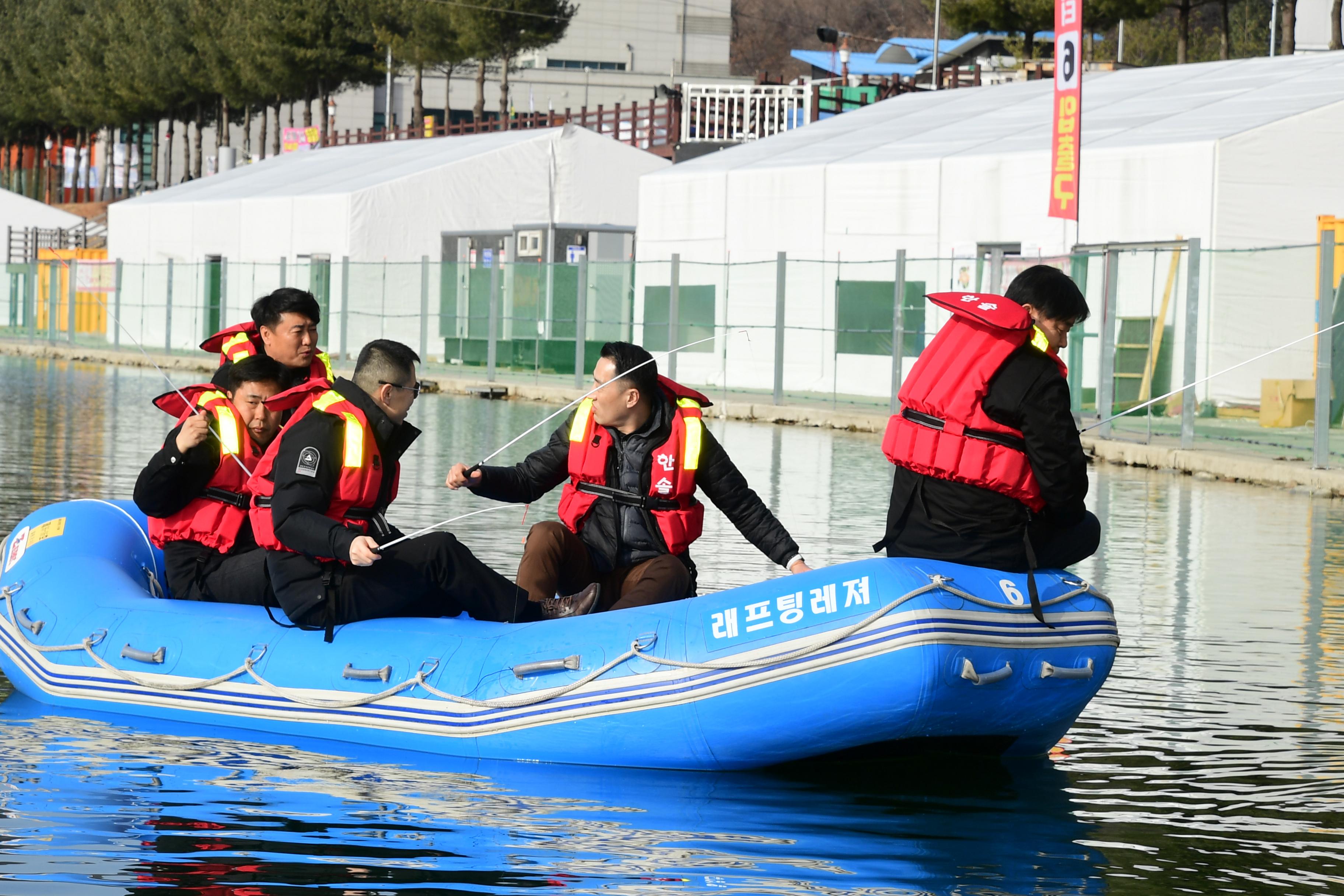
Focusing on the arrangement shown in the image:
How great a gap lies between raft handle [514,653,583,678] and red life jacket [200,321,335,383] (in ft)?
6.75

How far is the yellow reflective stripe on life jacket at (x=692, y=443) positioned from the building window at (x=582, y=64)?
264 feet

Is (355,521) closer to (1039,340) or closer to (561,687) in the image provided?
(561,687)

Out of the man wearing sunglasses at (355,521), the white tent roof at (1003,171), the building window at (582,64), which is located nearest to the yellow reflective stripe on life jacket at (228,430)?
the man wearing sunglasses at (355,521)

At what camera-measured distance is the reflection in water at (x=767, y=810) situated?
18.5 feet

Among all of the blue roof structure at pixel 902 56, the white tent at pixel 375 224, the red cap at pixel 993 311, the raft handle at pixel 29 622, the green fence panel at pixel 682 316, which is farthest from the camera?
the blue roof structure at pixel 902 56

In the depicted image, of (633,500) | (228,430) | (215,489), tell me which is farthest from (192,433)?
(633,500)

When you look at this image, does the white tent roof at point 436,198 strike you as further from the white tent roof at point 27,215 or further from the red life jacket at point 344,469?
the red life jacket at point 344,469

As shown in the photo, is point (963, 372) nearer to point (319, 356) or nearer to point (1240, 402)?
point (319, 356)

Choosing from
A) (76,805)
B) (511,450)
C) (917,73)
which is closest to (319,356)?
(76,805)

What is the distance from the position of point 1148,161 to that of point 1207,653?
17384 mm

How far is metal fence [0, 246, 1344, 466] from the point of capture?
19453 mm

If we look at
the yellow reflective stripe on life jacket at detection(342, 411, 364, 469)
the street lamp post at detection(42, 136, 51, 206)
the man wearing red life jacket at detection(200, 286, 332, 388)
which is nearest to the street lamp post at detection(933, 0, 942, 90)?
the man wearing red life jacket at detection(200, 286, 332, 388)

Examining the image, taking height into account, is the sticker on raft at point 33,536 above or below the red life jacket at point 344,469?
below

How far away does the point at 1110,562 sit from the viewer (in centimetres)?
1253
